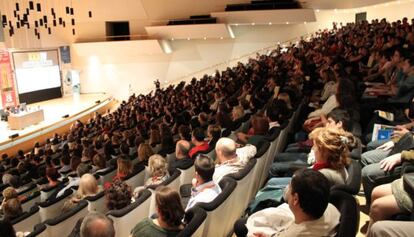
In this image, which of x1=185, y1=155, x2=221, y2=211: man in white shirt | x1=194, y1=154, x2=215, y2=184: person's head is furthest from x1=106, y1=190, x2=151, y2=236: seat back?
x1=194, y1=154, x2=215, y2=184: person's head

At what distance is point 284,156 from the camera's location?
4.27 m

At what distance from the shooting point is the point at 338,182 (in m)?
2.90

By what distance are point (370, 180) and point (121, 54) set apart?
17.7 meters

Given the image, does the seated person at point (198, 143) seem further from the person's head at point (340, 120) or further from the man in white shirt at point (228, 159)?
the person's head at point (340, 120)

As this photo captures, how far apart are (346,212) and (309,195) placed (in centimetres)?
21

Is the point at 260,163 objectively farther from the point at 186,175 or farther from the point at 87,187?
the point at 87,187

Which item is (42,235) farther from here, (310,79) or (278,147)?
(310,79)

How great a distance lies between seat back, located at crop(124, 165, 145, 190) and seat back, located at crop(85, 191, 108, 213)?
50 centimetres

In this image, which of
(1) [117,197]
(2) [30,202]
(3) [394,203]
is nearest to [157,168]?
(1) [117,197]

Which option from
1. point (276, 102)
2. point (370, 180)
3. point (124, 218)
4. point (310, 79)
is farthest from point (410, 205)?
point (310, 79)

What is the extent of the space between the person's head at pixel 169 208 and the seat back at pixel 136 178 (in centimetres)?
201

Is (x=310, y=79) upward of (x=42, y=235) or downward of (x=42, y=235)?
upward

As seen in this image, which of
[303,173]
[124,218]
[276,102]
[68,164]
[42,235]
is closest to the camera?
[303,173]

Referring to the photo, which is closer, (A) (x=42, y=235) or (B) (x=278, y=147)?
(A) (x=42, y=235)
